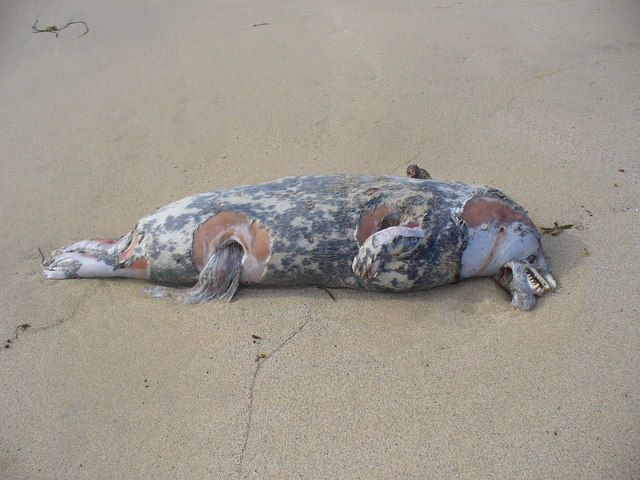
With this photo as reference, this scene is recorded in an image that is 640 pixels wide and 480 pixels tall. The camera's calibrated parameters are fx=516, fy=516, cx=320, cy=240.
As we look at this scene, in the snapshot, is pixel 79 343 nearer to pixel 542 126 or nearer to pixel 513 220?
pixel 513 220

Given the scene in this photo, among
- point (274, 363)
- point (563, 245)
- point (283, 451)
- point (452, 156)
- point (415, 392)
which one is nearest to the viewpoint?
A: point (283, 451)

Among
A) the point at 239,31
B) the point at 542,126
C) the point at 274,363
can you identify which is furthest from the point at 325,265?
the point at 239,31

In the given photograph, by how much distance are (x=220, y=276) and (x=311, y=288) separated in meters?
0.51

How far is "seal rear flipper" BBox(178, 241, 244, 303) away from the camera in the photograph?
9.13ft

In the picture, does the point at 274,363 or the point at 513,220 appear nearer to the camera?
the point at 274,363

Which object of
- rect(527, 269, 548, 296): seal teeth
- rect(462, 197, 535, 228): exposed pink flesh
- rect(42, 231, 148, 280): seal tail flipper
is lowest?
rect(527, 269, 548, 296): seal teeth

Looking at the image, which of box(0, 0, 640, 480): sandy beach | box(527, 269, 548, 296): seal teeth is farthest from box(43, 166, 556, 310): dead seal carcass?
box(0, 0, 640, 480): sandy beach

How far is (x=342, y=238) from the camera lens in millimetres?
2662

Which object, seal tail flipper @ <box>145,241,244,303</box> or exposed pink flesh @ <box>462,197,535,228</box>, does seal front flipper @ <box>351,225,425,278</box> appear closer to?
exposed pink flesh @ <box>462,197,535,228</box>

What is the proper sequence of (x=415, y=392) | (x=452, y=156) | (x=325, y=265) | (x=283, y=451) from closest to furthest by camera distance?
(x=283, y=451)
(x=415, y=392)
(x=325, y=265)
(x=452, y=156)

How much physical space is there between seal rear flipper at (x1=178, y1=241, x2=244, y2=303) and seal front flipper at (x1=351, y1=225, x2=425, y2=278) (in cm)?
67

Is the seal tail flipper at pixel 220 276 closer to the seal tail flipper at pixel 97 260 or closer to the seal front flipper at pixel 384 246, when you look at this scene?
the seal tail flipper at pixel 97 260

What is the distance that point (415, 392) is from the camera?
235cm

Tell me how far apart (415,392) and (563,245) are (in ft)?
4.62
